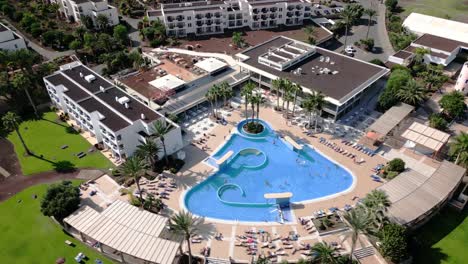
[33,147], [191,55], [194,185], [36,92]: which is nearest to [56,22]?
[36,92]

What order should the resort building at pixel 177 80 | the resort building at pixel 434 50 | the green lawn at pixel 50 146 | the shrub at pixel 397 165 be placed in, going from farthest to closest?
the resort building at pixel 434 50 < the resort building at pixel 177 80 < the green lawn at pixel 50 146 < the shrub at pixel 397 165

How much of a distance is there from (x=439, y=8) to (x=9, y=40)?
162 m

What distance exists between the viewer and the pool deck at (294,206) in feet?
205

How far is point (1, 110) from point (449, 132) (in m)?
112

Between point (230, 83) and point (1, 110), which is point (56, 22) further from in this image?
point (230, 83)

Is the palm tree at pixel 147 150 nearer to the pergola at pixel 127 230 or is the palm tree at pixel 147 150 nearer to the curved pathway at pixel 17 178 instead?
the pergola at pixel 127 230

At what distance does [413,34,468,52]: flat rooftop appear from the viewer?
112 meters

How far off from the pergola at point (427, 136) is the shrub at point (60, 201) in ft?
229

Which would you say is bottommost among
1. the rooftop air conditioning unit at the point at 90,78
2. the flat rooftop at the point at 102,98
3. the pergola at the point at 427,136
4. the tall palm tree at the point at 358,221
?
the pergola at the point at 427,136

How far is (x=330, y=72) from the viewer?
322 feet

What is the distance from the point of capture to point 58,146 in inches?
3381

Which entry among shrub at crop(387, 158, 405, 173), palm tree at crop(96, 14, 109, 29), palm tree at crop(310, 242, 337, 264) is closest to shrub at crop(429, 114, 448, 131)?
shrub at crop(387, 158, 405, 173)

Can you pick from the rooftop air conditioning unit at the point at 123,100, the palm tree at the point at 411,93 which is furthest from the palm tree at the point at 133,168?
the palm tree at the point at 411,93

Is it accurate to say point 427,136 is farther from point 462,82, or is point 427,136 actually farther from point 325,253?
point 325,253
